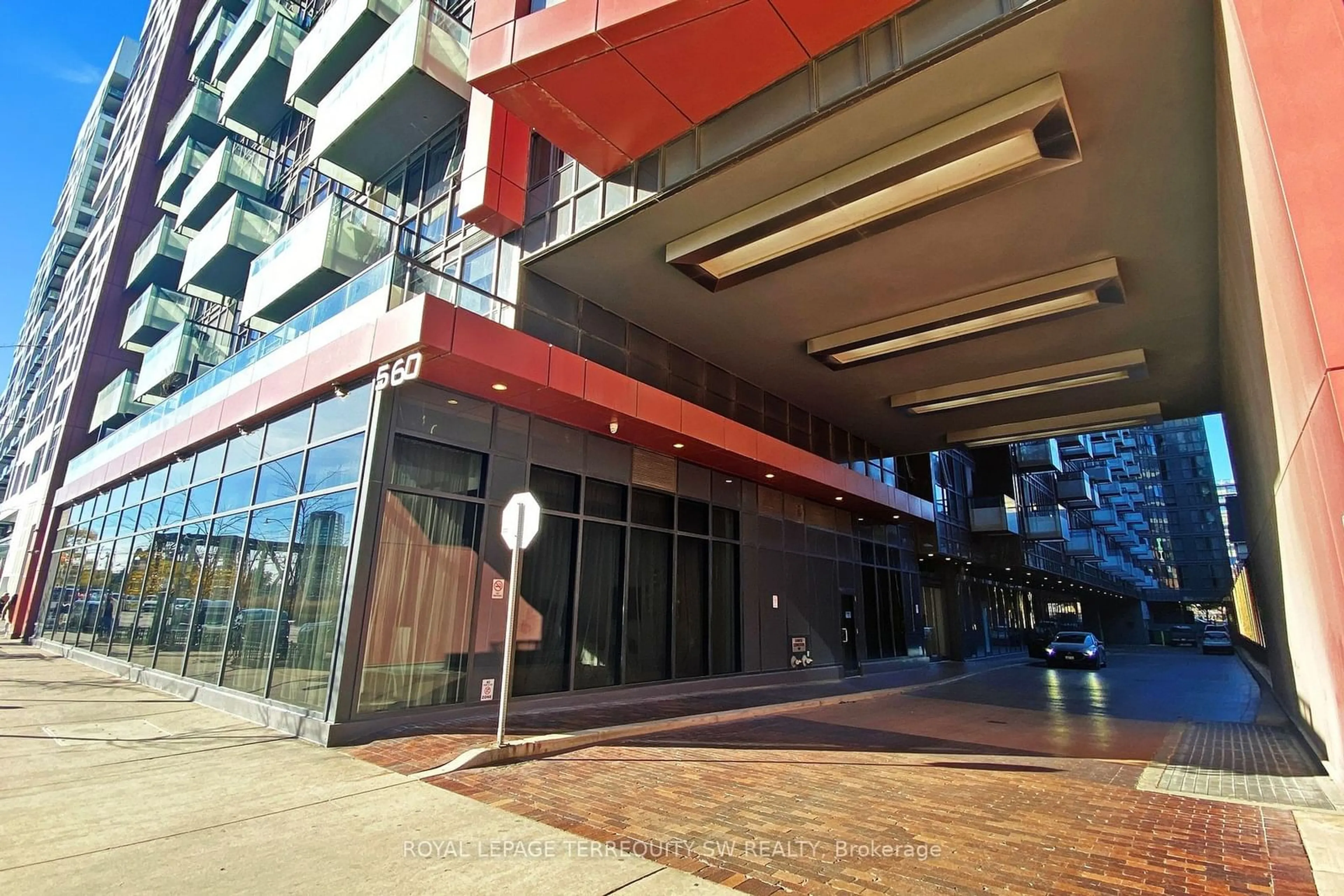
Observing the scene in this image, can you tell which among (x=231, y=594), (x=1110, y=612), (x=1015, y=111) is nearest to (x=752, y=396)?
(x=1015, y=111)

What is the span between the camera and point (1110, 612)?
204ft

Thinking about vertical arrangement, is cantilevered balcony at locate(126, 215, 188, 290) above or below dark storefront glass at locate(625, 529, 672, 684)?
above

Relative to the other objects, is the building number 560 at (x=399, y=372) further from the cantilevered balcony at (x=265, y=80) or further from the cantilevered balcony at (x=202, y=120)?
the cantilevered balcony at (x=202, y=120)

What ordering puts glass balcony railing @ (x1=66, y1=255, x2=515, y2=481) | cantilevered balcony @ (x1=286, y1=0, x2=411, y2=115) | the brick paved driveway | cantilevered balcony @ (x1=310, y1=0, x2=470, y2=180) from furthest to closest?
cantilevered balcony @ (x1=286, y1=0, x2=411, y2=115), cantilevered balcony @ (x1=310, y1=0, x2=470, y2=180), glass balcony railing @ (x1=66, y1=255, x2=515, y2=481), the brick paved driveway

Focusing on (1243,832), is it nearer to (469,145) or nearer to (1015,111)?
(1015,111)

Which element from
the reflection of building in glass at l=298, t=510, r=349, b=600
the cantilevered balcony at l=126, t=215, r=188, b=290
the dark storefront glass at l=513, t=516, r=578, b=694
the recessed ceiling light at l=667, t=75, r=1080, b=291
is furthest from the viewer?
the cantilevered balcony at l=126, t=215, r=188, b=290

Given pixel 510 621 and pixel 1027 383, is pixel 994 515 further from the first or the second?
pixel 510 621

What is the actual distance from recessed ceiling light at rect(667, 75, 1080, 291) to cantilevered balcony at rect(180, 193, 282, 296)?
574 inches

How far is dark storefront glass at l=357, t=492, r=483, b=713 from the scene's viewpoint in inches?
339

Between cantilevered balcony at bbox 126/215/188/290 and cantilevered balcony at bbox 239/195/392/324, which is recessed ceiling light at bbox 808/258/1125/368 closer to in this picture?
cantilevered balcony at bbox 239/195/392/324

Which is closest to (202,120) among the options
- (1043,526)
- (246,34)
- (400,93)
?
(246,34)

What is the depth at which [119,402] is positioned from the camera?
23.6 m

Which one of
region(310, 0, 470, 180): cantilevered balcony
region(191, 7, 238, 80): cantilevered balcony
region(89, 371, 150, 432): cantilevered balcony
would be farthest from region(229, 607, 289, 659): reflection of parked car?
region(191, 7, 238, 80): cantilevered balcony

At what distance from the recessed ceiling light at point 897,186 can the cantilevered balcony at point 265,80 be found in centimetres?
1652
